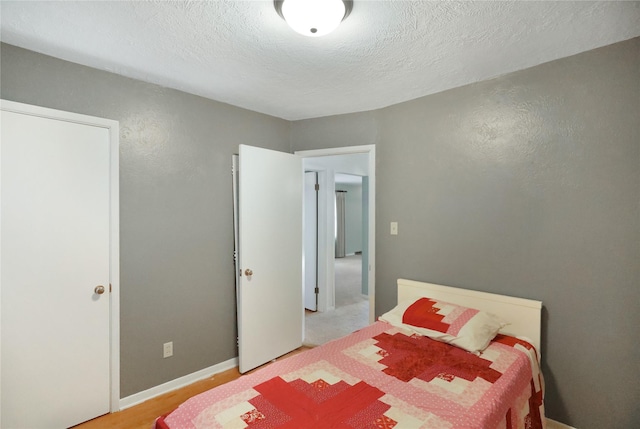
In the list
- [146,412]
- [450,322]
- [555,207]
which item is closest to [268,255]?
[146,412]

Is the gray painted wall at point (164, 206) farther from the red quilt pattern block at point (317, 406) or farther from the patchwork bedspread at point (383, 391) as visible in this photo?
the red quilt pattern block at point (317, 406)

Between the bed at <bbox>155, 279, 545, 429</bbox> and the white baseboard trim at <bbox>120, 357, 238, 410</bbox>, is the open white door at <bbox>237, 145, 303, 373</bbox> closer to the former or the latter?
the white baseboard trim at <bbox>120, 357, 238, 410</bbox>

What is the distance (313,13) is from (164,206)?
68.1 inches

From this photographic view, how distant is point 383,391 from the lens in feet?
4.79

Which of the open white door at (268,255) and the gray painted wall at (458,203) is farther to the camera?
the open white door at (268,255)

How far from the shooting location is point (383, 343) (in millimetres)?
1974

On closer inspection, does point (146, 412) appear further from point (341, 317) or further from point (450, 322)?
point (341, 317)

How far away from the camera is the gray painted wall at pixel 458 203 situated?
1.80 m

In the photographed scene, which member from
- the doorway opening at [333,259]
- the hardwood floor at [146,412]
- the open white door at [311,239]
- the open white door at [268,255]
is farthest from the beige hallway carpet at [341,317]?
the hardwood floor at [146,412]

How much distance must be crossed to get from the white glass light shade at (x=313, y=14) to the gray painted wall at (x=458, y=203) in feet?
4.47

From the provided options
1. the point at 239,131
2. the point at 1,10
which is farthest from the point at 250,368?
the point at 1,10

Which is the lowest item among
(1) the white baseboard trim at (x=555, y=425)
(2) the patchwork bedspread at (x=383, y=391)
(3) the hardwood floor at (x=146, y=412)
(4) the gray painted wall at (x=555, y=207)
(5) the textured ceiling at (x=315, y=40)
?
(3) the hardwood floor at (x=146, y=412)

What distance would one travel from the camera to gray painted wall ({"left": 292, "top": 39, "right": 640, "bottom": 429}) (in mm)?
1766

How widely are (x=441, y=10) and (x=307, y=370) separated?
1.90m
